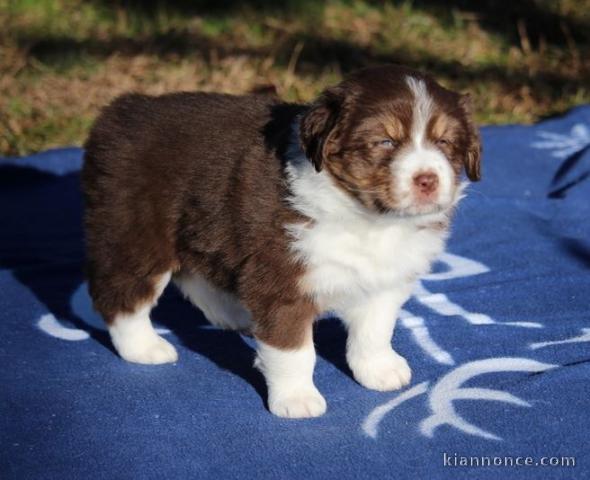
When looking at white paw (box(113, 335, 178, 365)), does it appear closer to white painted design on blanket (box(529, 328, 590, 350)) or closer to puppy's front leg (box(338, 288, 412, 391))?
puppy's front leg (box(338, 288, 412, 391))

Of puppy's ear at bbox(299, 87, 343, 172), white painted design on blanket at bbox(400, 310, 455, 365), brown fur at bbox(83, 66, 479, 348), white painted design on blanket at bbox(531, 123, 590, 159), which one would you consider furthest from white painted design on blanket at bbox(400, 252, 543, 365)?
white painted design on blanket at bbox(531, 123, 590, 159)

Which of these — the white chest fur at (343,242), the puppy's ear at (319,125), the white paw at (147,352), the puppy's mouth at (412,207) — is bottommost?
the white paw at (147,352)

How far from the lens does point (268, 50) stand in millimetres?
9922

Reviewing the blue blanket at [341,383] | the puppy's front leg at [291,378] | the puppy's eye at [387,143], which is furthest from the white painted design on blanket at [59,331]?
the puppy's eye at [387,143]

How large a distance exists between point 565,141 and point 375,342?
3.57m

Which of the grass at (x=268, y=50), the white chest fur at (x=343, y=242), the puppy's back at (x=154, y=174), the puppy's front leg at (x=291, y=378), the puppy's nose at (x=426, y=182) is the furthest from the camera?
the grass at (x=268, y=50)

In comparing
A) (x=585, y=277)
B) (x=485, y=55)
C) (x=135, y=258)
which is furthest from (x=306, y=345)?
(x=485, y=55)

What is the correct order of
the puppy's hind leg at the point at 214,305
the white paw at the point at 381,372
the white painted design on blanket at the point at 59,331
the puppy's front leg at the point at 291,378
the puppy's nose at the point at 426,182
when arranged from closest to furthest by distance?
the puppy's nose at the point at 426,182 → the puppy's front leg at the point at 291,378 → the white paw at the point at 381,372 → the puppy's hind leg at the point at 214,305 → the white painted design on blanket at the point at 59,331

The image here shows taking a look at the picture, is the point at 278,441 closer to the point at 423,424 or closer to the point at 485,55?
the point at 423,424

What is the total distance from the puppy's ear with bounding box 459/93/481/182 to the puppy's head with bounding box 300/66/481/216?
0.27 feet

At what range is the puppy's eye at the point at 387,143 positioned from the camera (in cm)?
391

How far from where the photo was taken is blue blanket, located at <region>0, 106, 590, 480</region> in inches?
157

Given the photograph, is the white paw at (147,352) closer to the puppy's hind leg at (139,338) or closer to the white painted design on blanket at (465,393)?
the puppy's hind leg at (139,338)

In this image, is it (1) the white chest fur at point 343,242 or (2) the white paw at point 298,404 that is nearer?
(1) the white chest fur at point 343,242
